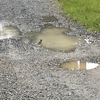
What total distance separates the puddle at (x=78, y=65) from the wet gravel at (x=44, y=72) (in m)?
0.28

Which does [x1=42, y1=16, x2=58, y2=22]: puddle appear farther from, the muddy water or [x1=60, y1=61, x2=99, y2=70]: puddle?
[x1=60, y1=61, x2=99, y2=70]: puddle

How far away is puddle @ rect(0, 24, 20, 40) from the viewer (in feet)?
46.2

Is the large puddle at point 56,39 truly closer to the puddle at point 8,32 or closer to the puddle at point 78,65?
the puddle at point 8,32

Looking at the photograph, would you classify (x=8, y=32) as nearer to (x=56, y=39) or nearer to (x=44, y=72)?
(x=56, y=39)

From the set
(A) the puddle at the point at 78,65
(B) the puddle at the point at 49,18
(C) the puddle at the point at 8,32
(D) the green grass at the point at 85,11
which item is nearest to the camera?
(A) the puddle at the point at 78,65

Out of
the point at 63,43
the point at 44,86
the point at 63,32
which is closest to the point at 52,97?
the point at 44,86

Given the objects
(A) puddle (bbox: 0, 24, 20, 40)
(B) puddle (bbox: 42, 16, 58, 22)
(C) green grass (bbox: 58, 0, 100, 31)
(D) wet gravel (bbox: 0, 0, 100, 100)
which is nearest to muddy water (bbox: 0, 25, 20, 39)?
(A) puddle (bbox: 0, 24, 20, 40)

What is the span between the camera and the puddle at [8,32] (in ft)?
46.2

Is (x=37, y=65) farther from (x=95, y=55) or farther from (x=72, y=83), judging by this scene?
(x=95, y=55)

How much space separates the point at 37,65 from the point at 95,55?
111 inches

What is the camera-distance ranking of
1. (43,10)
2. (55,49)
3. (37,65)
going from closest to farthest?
1. (37,65)
2. (55,49)
3. (43,10)

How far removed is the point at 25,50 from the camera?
1191cm

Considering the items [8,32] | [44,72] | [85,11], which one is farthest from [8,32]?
[44,72]

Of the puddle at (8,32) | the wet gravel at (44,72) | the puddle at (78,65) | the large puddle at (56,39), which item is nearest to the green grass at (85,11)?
the wet gravel at (44,72)
